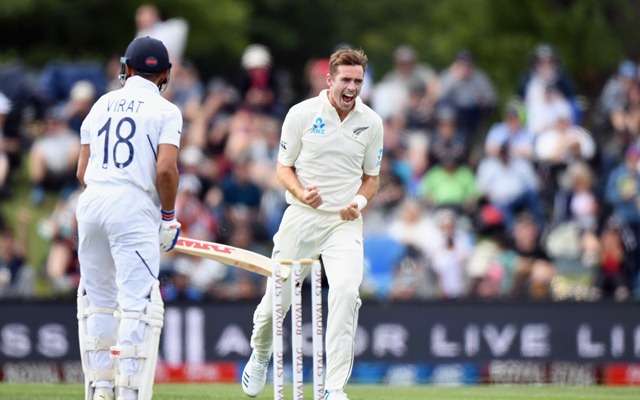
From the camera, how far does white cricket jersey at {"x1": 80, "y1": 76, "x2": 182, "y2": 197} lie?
8.60 m

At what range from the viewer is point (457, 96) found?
18969mm

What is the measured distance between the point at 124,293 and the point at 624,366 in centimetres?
789

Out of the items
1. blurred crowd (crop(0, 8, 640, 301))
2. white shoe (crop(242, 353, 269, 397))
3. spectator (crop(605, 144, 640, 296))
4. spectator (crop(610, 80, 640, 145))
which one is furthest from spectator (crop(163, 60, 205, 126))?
white shoe (crop(242, 353, 269, 397))

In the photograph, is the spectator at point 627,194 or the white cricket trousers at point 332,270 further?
the spectator at point 627,194

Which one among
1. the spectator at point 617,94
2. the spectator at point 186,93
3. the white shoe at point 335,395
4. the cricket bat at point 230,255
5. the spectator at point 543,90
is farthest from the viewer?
the spectator at point 617,94

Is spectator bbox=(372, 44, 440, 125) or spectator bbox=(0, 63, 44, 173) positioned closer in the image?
spectator bbox=(0, 63, 44, 173)

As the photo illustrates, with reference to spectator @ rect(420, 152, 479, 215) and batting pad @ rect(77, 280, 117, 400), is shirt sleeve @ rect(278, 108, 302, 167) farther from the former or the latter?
spectator @ rect(420, 152, 479, 215)

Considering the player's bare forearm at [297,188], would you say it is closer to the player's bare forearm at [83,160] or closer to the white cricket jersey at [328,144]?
the white cricket jersey at [328,144]

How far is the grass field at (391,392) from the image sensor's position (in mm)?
11406

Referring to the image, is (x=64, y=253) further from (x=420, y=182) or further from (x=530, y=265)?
(x=530, y=265)

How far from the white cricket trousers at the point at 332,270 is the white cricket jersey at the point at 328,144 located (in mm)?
157

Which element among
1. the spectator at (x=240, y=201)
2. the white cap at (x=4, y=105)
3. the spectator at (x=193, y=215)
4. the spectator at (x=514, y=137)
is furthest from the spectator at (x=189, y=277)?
the spectator at (x=514, y=137)

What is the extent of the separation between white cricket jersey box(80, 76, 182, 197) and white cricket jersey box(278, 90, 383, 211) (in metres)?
1.66

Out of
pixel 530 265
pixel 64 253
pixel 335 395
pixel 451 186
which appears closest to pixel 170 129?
pixel 335 395
